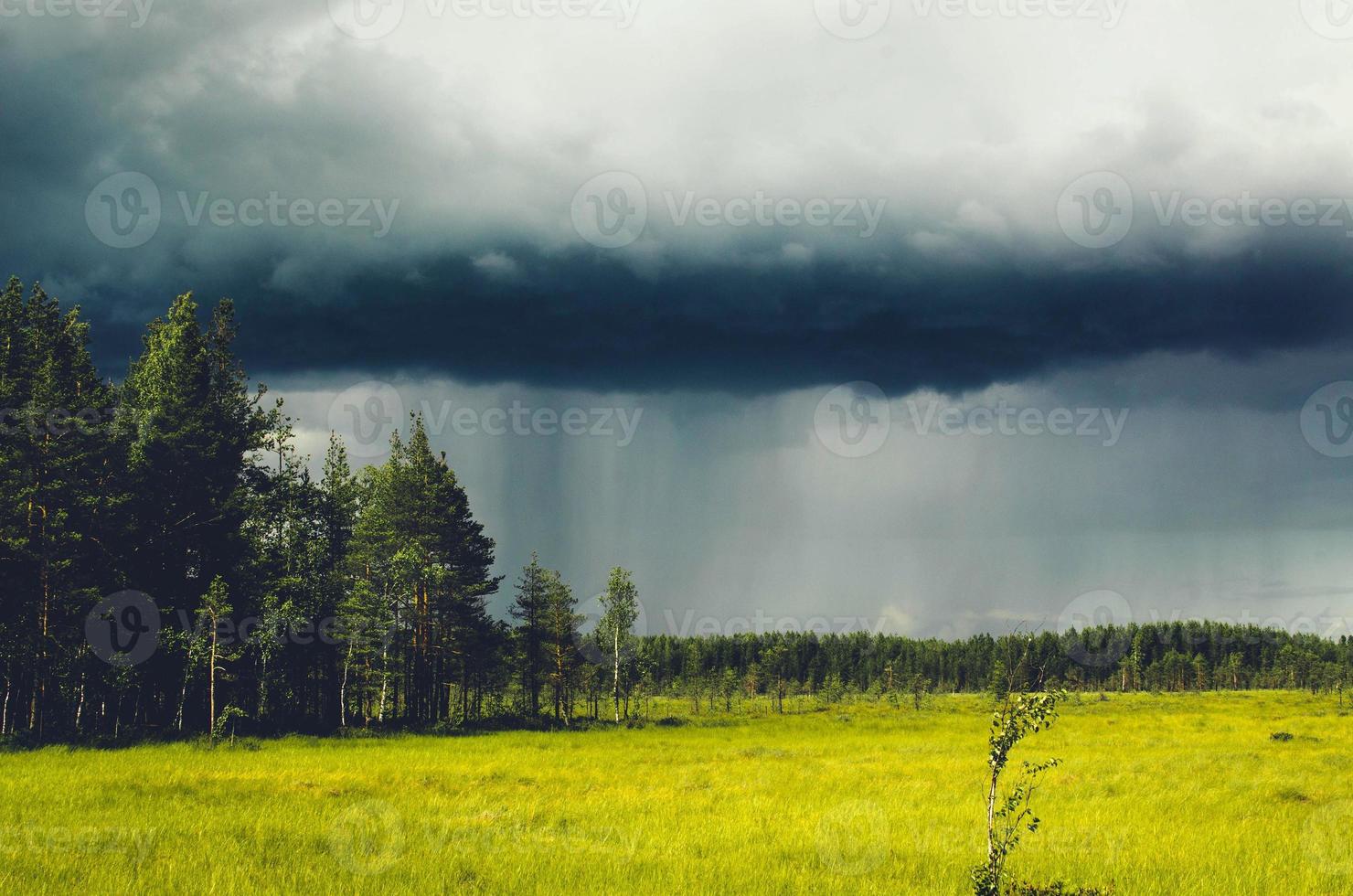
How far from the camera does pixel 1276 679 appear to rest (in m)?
169

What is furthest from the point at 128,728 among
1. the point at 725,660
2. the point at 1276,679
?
the point at 1276,679

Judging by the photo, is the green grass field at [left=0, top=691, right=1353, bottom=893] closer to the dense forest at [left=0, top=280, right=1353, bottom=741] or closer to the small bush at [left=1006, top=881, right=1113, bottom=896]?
the small bush at [left=1006, top=881, right=1113, bottom=896]

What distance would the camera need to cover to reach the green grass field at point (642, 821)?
1334 cm

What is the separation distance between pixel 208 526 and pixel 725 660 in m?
145
